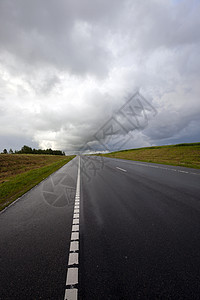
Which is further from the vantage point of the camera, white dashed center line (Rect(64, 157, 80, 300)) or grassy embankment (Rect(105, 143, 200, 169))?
grassy embankment (Rect(105, 143, 200, 169))

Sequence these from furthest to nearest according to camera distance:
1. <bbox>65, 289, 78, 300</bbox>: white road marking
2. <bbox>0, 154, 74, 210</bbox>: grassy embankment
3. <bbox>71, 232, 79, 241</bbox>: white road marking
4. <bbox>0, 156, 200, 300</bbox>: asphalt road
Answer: <bbox>0, 154, 74, 210</bbox>: grassy embankment, <bbox>71, 232, 79, 241</bbox>: white road marking, <bbox>0, 156, 200, 300</bbox>: asphalt road, <bbox>65, 289, 78, 300</bbox>: white road marking

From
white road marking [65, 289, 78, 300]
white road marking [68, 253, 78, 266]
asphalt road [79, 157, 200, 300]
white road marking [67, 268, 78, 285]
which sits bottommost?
asphalt road [79, 157, 200, 300]

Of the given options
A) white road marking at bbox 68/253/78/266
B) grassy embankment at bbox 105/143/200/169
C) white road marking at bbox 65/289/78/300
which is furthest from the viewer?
grassy embankment at bbox 105/143/200/169

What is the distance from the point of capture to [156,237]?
262cm

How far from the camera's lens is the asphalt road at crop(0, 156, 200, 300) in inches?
65.1

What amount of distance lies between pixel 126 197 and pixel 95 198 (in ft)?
4.10

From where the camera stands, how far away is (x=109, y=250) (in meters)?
2.34

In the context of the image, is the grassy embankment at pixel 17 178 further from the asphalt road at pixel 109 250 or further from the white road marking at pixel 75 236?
the white road marking at pixel 75 236

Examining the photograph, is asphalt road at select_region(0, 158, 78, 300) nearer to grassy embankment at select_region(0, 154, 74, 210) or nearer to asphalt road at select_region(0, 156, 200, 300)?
asphalt road at select_region(0, 156, 200, 300)

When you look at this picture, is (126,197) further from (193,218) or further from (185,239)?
(185,239)

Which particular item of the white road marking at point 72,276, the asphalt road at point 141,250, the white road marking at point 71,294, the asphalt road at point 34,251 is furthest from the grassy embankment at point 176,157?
the white road marking at point 71,294

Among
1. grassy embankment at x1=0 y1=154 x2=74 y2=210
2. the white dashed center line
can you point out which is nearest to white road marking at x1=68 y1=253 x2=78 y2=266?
the white dashed center line

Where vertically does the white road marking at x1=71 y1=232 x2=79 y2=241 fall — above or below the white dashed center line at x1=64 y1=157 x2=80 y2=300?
below

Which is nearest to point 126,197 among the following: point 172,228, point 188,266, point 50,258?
point 172,228
